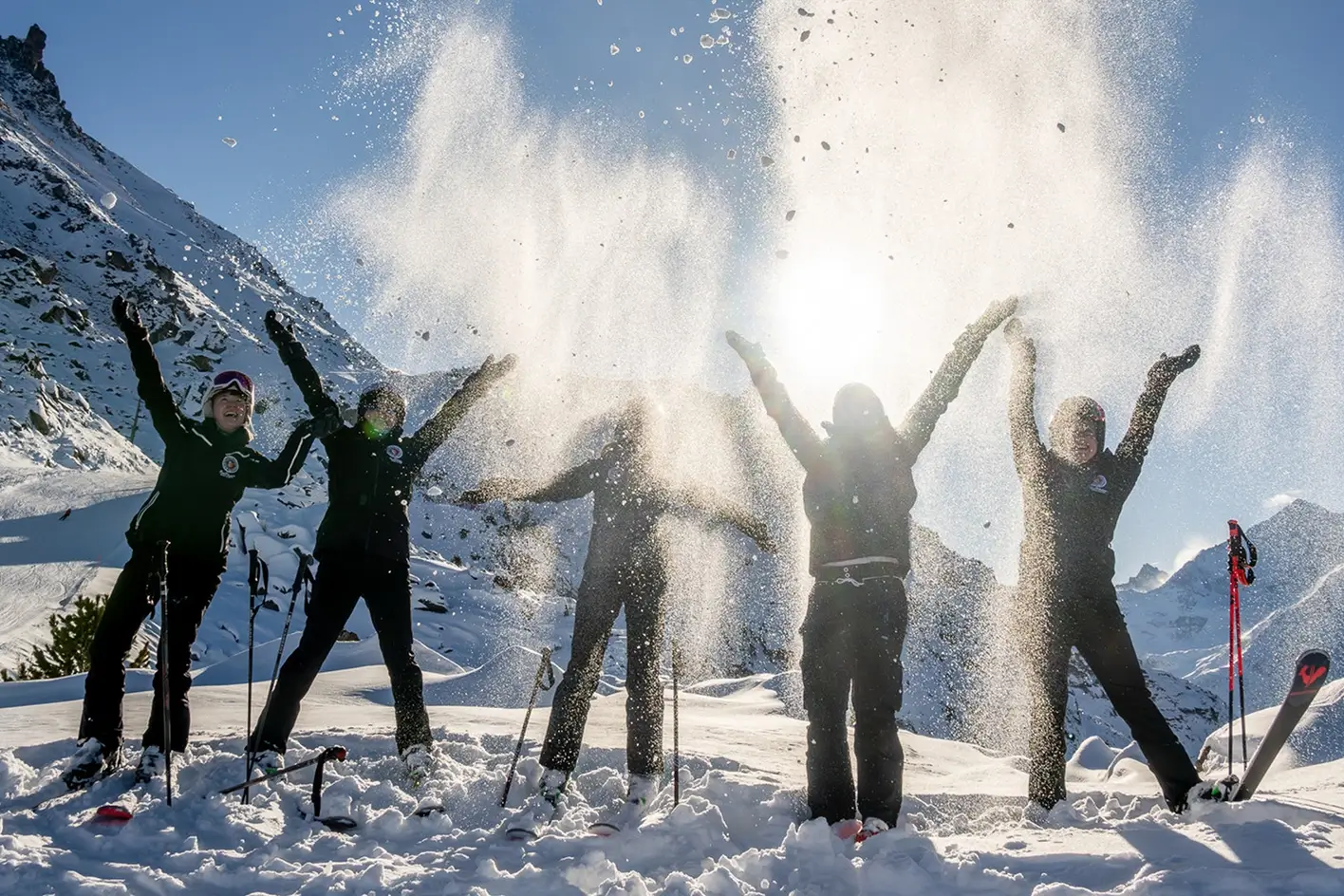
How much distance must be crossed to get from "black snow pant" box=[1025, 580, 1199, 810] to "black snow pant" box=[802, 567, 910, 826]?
1.15 meters

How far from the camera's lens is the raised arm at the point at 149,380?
4.90 meters

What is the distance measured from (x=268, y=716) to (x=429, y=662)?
9408mm

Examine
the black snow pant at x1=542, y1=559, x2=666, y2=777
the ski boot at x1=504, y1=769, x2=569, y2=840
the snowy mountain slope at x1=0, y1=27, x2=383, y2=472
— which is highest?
the snowy mountain slope at x1=0, y1=27, x2=383, y2=472

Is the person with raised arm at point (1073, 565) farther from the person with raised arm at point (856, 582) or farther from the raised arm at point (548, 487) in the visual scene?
the raised arm at point (548, 487)

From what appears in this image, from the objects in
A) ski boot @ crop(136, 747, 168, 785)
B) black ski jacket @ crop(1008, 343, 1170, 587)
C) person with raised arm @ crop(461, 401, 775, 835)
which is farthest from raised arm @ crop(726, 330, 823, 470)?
ski boot @ crop(136, 747, 168, 785)

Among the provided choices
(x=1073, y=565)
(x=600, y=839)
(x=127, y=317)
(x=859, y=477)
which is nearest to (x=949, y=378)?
(x=859, y=477)

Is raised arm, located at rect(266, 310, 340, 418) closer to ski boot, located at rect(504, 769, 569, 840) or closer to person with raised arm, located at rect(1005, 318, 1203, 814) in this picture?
ski boot, located at rect(504, 769, 569, 840)

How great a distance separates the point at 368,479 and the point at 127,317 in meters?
1.90

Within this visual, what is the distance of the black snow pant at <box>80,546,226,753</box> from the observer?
451 cm

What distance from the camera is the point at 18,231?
9631 cm

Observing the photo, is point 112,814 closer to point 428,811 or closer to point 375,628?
point 428,811

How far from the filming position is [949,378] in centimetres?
478

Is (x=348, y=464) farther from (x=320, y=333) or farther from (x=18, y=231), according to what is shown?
(x=320, y=333)

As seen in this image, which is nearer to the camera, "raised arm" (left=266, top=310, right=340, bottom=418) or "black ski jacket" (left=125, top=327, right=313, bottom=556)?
"black ski jacket" (left=125, top=327, right=313, bottom=556)
